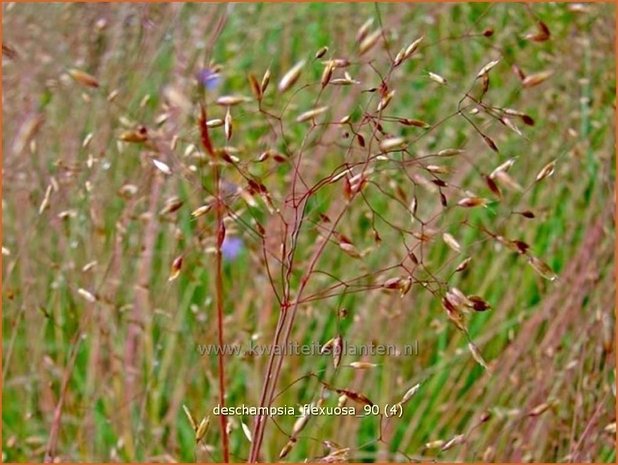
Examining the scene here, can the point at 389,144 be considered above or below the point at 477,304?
above

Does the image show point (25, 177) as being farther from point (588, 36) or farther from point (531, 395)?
point (588, 36)

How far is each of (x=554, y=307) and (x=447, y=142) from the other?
0.44 m

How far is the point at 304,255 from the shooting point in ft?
4.80

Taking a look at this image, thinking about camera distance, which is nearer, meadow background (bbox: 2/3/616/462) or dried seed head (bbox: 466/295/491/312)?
dried seed head (bbox: 466/295/491/312)

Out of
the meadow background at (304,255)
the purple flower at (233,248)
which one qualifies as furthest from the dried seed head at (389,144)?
the purple flower at (233,248)

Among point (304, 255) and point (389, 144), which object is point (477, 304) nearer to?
point (389, 144)

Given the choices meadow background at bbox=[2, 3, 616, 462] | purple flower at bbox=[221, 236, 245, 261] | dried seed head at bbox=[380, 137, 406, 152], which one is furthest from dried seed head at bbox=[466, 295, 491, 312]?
purple flower at bbox=[221, 236, 245, 261]

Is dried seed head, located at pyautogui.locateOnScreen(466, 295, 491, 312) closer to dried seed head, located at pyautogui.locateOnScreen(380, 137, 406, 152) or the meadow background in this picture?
dried seed head, located at pyautogui.locateOnScreen(380, 137, 406, 152)

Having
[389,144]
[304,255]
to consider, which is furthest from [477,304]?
[304,255]

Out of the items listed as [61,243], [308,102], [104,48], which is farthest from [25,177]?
[308,102]

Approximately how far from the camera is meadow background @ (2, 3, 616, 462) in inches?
47.5

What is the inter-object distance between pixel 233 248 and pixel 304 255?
139mm

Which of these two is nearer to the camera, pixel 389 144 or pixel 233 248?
pixel 389 144

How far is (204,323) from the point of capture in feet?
4.57
